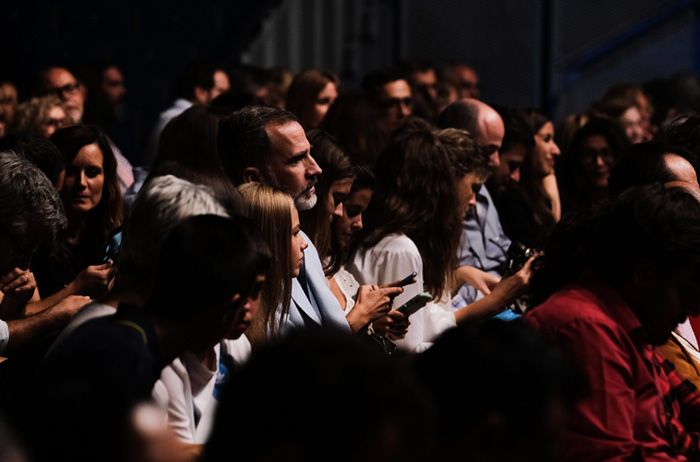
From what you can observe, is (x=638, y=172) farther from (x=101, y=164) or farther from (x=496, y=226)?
(x=101, y=164)

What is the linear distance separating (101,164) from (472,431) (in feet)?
12.2

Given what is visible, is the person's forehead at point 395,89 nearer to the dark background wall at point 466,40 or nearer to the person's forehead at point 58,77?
the person's forehead at point 58,77

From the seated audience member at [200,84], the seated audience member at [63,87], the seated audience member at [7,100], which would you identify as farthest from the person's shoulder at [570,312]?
the seated audience member at [200,84]

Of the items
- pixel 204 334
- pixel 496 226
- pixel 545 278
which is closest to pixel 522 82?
pixel 496 226

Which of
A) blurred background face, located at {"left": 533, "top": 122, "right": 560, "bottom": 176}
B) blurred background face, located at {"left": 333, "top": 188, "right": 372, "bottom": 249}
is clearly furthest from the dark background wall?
blurred background face, located at {"left": 333, "top": 188, "right": 372, "bottom": 249}

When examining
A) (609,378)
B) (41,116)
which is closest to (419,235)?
(609,378)

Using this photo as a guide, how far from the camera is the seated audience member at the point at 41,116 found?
24.4 feet

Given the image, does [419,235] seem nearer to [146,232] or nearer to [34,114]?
[146,232]

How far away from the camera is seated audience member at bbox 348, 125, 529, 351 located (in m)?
5.77

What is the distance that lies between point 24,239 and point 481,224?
9.12 ft

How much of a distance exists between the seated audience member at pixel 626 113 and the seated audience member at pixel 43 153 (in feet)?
15.2

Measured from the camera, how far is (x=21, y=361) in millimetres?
4438

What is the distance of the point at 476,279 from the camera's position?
6.36 m

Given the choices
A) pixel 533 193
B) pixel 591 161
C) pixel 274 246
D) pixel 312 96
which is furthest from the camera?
pixel 312 96
